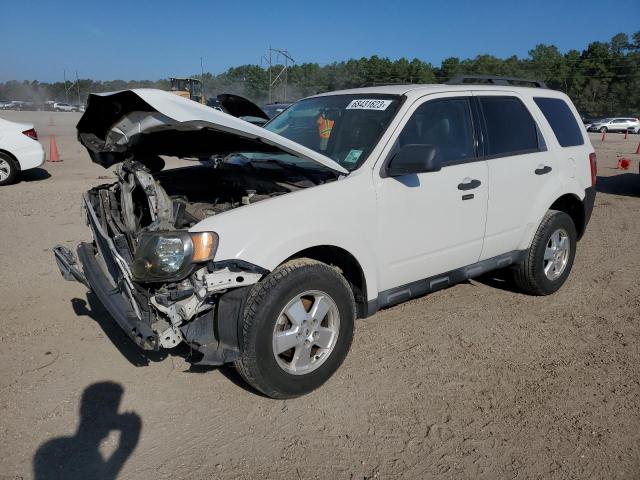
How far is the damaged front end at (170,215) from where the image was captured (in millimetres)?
2875

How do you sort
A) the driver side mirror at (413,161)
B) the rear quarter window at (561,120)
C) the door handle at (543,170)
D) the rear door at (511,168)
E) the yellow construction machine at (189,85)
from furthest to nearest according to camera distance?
the yellow construction machine at (189,85) → the rear quarter window at (561,120) → the door handle at (543,170) → the rear door at (511,168) → the driver side mirror at (413,161)

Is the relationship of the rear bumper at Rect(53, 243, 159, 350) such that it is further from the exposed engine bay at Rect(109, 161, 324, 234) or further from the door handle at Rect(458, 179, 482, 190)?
the door handle at Rect(458, 179, 482, 190)

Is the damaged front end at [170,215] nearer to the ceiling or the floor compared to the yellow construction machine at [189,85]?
nearer to the floor

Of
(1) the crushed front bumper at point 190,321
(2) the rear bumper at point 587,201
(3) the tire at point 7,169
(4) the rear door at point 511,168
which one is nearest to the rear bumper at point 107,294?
(1) the crushed front bumper at point 190,321

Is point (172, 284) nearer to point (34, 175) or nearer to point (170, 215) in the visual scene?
point (170, 215)

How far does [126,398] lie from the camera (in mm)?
3291

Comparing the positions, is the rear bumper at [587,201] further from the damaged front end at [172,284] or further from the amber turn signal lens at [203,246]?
the amber turn signal lens at [203,246]

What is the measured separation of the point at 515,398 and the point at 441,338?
0.91m

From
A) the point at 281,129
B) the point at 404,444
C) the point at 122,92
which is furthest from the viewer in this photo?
the point at 281,129

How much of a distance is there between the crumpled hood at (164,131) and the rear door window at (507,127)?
1614 millimetres

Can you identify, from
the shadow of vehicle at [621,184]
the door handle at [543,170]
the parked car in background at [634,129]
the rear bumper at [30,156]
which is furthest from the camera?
the parked car in background at [634,129]

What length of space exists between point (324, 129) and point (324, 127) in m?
0.03

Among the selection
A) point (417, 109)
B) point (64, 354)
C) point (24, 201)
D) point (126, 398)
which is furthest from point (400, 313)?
point (24, 201)

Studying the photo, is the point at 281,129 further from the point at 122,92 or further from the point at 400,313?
the point at 400,313
